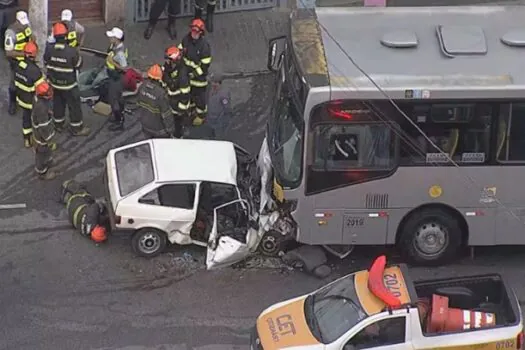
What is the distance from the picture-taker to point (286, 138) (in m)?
15.0

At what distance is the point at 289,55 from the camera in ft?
49.3

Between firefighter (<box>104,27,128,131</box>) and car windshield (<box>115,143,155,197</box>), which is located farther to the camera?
firefighter (<box>104,27,128,131</box>)

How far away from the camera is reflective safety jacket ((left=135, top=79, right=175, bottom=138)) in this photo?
55.5 ft

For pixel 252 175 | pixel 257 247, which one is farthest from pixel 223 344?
pixel 252 175

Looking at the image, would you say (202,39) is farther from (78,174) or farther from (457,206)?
(457,206)

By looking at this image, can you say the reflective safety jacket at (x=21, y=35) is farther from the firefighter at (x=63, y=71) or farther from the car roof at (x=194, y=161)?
the car roof at (x=194, y=161)

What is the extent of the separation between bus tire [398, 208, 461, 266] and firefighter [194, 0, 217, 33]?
703 centimetres

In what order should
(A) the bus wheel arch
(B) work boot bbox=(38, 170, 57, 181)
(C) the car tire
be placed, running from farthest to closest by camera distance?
1. (B) work boot bbox=(38, 170, 57, 181)
2. (C) the car tire
3. (A) the bus wheel arch

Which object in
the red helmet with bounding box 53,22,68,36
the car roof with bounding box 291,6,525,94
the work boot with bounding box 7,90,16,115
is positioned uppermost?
the car roof with bounding box 291,6,525,94

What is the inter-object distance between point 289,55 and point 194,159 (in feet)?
5.79

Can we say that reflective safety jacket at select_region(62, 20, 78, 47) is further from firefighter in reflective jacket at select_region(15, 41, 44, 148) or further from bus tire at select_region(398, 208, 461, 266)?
bus tire at select_region(398, 208, 461, 266)

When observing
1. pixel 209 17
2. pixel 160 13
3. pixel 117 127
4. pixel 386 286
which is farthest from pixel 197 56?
pixel 386 286

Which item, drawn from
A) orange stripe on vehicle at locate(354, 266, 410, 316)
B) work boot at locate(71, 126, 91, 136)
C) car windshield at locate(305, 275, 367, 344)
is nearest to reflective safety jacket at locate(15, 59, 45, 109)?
work boot at locate(71, 126, 91, 136)

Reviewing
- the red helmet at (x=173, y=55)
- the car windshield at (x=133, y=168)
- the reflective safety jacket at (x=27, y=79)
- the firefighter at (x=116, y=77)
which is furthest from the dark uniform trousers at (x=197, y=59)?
the car windshield at (x=133, y=168)
